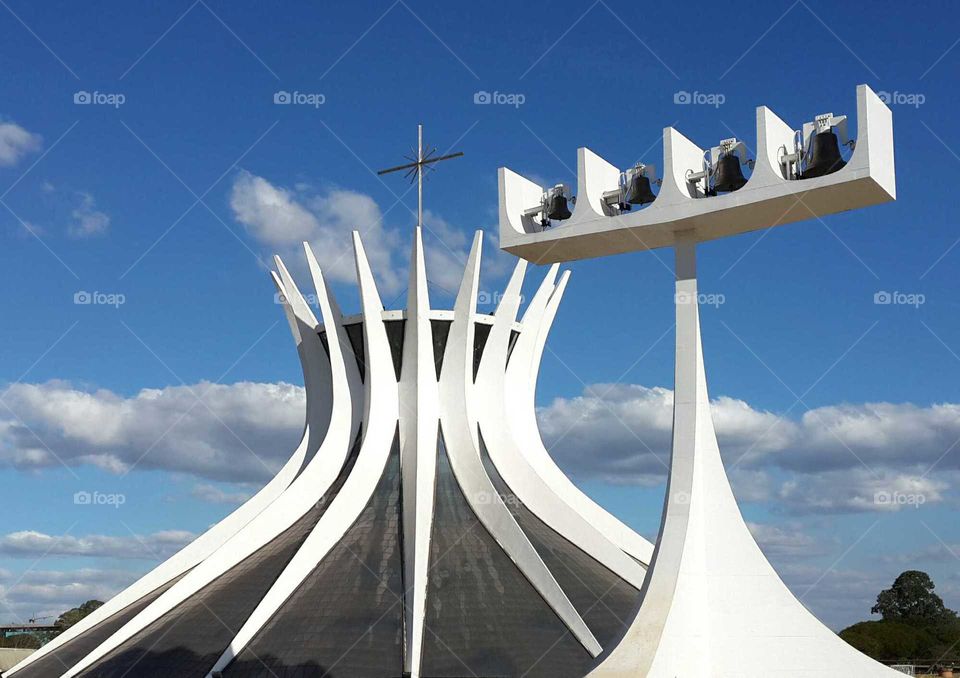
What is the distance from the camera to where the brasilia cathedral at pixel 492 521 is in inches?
627

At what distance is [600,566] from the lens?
89.8 feet

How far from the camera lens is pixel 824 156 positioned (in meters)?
15.6

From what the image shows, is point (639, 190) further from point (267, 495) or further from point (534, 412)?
point (267, 495)

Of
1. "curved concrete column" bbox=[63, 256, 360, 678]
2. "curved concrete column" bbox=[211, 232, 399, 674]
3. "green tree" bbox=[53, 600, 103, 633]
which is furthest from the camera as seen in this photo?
"green tree" bbox=[53, 600, 103, 633]

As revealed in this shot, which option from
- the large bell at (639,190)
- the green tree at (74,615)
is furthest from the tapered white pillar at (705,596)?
the green tree at (74,615)

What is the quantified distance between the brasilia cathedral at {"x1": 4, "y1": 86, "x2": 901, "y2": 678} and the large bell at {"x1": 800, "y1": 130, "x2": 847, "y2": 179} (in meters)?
0.03

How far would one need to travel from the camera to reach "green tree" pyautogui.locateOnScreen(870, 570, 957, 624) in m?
54.7

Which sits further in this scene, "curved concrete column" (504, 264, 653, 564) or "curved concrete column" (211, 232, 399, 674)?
"curved concrete column" (504, 264, 653, 564)

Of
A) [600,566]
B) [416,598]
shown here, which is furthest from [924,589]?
[416,598]

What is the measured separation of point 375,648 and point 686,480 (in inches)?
396

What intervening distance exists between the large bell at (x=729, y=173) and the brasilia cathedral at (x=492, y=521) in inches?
1.0

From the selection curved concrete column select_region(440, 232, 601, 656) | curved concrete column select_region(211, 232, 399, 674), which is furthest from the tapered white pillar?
curved concrete column select_region(211, 232, 399, 674)

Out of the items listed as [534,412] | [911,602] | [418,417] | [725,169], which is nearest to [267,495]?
[418,417]

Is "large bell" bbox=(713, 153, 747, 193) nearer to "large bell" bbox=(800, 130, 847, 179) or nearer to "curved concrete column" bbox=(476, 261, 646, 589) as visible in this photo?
"large bell" bbox=(800, 130, 847, 179)
